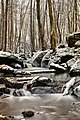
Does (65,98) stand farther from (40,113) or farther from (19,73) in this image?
(19,73)

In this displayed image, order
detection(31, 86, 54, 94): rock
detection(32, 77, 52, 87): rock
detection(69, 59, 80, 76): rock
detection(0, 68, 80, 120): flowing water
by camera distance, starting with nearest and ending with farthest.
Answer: detection(0, 68, 80, 120): flowing water
detection(31, 86, 54, 94): rock
detection(32, 77, 52, 87): rock
detection(69, 59, 80, 76): rock

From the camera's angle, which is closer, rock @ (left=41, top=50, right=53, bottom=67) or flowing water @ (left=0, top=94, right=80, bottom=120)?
flowing water @ (left=0, top=94, right=80, bottom=120)

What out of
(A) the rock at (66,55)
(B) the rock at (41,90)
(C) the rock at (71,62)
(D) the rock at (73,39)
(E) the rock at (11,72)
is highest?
(D) the rock at (73,39)

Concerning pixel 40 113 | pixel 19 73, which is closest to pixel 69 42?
pixel 19 73

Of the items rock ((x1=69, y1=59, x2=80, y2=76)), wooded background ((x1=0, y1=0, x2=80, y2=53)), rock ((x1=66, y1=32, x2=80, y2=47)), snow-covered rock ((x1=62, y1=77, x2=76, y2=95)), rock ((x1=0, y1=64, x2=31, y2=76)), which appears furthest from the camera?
wooded background ((x1=0, y1=0, x2=80, y2=53))

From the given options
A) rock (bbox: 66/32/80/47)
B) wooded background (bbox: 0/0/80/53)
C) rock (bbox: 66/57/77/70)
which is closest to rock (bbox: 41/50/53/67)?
wooded background (bbox: 0/0/80/53)

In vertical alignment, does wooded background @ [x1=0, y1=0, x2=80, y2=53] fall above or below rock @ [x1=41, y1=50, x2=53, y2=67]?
above

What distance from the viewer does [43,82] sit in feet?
30.9

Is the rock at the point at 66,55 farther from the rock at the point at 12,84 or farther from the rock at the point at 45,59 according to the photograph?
the rock at the point at 12,84

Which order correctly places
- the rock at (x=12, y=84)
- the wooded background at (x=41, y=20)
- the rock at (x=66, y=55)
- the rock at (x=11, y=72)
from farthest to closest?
the wooded background at (x=41, y=20)
the rock at (x=66, y=55)
the rock at (x=11, y=72)
the rock at (x=12, y=84)

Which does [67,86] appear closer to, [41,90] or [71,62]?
[41,90]

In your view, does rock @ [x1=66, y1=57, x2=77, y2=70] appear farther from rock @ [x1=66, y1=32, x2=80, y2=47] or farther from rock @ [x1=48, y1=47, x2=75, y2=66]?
rock @ [x1=66, y1=32, x2=80, y2=47]

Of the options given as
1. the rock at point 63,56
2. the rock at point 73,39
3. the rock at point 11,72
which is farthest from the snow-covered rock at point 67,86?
the rock at point 73,39

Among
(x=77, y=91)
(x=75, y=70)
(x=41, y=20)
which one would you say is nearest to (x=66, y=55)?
(x=75, y=70)
